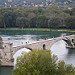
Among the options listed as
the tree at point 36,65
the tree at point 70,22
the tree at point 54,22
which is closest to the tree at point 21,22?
the tree at point 54,22

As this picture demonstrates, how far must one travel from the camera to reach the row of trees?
402ft

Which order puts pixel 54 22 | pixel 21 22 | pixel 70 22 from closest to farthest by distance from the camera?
pixel 70 22 → pixel 54 22 → pixel 21 22

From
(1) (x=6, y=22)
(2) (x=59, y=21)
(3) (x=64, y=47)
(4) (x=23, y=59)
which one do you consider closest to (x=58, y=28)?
(2) (x=59, y=21)

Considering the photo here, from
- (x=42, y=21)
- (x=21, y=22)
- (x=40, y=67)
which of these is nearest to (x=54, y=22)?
(x=42, y=21)

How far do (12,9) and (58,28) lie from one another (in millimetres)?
33990

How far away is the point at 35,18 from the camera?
133 m

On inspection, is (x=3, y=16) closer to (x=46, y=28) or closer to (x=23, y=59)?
(x=46, y=28)

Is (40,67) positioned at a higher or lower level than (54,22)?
lower

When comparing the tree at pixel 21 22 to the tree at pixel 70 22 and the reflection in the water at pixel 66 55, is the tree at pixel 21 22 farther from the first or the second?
the reflection in the water at pixel 66 55

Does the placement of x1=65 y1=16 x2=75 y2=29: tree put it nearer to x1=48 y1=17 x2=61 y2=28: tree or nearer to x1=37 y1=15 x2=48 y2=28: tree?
x1=48 y1=17 x2=61 y2=28: tree

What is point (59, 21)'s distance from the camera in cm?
12269

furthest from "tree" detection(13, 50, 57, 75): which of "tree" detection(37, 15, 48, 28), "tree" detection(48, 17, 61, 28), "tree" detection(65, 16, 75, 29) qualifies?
"tree" detection(37, 15, 48, 28)

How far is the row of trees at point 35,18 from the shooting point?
402 feet

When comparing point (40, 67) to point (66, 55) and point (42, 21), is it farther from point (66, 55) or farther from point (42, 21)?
point (42, 21)
